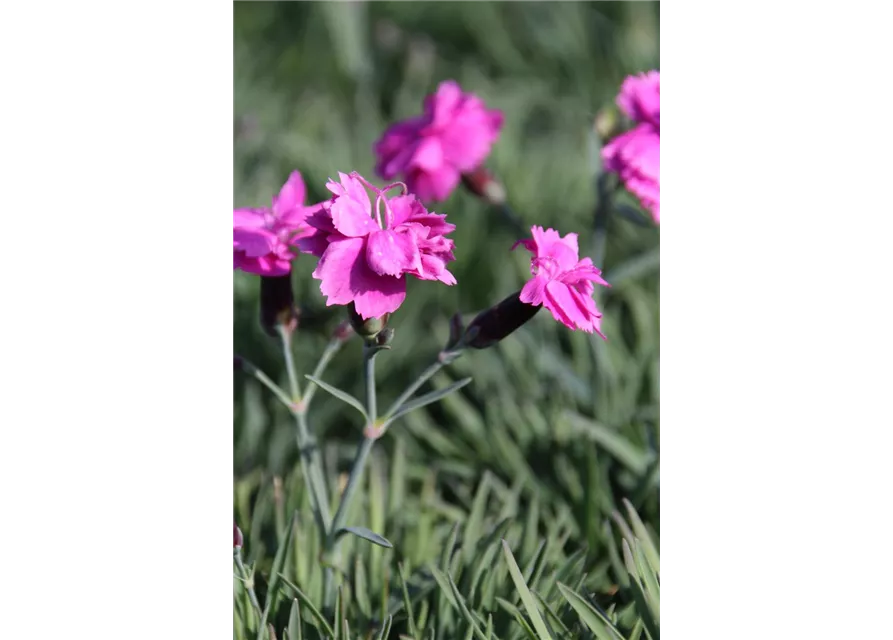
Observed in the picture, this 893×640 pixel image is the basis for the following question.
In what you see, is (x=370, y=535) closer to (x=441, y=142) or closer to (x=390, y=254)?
(x=390, y=254)

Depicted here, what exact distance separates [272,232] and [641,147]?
1.33ft

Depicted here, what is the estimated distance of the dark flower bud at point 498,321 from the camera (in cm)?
68

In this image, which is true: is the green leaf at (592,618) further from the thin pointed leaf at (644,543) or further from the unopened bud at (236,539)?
the unopened bud at (236,539)

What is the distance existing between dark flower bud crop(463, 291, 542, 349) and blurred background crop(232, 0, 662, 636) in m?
0.19

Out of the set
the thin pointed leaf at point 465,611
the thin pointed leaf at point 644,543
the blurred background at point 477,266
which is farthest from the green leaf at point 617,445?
the thin pointed leaf at point 465,611

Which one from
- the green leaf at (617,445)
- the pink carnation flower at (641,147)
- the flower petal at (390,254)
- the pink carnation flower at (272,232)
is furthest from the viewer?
the green leaf at (617,445)

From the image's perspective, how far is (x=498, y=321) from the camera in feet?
2.26

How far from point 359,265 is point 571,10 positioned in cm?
165

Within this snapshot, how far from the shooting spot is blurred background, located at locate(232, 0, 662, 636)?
1088 millimetres

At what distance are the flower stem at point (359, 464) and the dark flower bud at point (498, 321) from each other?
0.08 m

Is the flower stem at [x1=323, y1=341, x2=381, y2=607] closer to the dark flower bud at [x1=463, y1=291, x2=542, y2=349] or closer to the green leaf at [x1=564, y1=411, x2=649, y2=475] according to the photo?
the dark flower bud at [x1=463, y1=291, x2=542, y2=349]

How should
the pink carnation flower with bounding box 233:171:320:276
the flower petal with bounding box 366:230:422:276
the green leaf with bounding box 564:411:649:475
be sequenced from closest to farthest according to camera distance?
the flower petal with bounding box 366:230:422:276, the pink carnation flower with bounding box 233:171:320:276, the green leaf with bounding box 564:411:649:475

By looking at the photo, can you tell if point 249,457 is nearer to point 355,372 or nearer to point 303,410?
point 355,372

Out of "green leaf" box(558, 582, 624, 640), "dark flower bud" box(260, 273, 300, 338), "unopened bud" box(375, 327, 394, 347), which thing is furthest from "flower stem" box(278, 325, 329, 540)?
"green leaf" box(558, 582, 624, 640)
